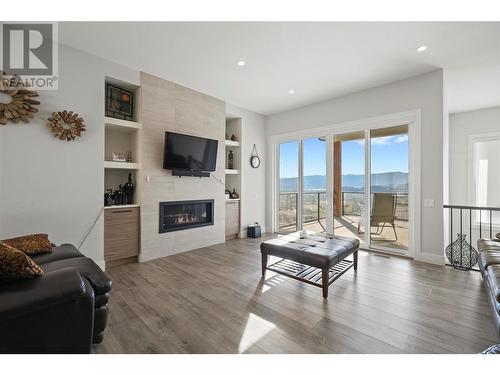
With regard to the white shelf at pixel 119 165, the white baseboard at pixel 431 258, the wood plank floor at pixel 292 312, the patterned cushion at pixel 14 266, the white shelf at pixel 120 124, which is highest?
the white shelf at pixel 120 124

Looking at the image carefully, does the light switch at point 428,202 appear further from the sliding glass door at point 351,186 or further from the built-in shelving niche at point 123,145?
the built-in shelving niche at point 123,145

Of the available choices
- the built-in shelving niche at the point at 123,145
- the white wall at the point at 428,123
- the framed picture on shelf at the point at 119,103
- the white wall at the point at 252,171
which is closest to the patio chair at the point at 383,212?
the white wall at the point at 428,123

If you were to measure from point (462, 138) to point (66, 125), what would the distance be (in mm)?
7514

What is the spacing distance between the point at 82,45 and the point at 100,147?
49.3 inches

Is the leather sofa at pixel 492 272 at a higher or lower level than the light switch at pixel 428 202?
lower

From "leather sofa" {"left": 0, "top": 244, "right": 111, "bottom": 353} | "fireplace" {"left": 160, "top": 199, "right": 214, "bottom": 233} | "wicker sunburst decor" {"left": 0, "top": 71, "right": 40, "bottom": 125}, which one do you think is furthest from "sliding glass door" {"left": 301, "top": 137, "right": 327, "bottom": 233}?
"wicker sunburst decor" {"left": 0, "top": 71, "right": 40, "bottom": 125}

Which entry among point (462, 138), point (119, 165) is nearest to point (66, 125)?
point (119, 165)

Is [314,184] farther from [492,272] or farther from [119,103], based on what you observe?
[119,103]

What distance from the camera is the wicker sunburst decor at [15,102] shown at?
2420 mm

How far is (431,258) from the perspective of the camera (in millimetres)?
3375

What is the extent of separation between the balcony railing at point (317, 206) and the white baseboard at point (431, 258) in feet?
1.98

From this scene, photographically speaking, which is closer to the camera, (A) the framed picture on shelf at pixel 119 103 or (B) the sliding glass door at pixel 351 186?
(A) the framed picture on shelf at pixel 119 103

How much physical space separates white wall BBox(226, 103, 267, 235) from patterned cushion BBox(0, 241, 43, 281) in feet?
12.9
